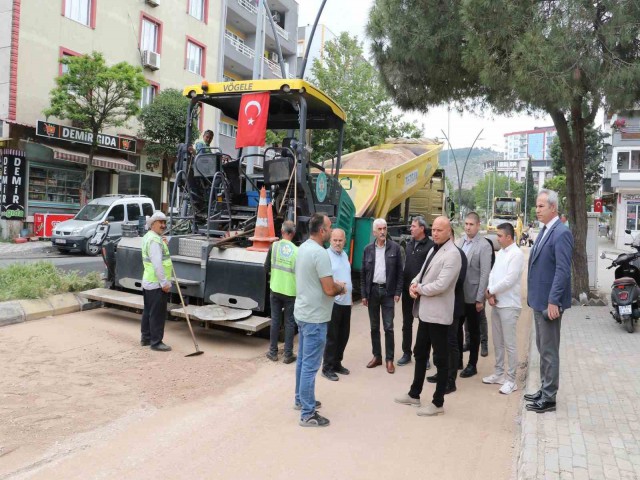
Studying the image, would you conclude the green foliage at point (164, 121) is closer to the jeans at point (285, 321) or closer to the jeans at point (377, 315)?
the jeans at point (285, 321)

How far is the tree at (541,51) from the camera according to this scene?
805cm

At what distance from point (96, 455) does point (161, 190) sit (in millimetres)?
22313

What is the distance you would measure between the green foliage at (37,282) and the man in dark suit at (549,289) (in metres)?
6.54

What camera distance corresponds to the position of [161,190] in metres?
25.0

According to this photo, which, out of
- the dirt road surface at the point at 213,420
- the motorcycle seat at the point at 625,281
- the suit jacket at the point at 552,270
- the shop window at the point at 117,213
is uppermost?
the shop window at the point at 117,213

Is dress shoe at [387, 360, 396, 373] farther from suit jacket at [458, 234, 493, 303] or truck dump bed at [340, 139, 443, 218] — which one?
truck dump bed at [340, 139, 443, 218]

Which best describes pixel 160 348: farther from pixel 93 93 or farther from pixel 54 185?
pixel 54 185

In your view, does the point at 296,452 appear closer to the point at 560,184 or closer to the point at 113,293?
the point at 113,293

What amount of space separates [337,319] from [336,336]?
179mm

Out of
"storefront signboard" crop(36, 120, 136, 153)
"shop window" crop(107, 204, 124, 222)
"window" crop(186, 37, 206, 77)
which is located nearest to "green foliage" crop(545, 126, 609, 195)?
"window" crop(186, 37, 206, 77)

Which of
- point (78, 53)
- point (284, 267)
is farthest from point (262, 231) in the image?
point (78, 53)

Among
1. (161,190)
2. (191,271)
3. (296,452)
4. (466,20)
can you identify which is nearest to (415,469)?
(296,452)

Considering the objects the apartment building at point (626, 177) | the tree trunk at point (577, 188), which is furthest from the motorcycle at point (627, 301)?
the apartment building at point (626, 177)

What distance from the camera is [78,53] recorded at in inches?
773
